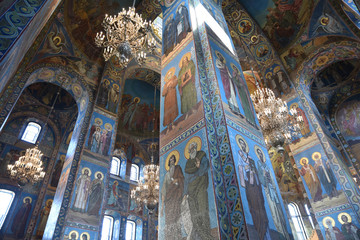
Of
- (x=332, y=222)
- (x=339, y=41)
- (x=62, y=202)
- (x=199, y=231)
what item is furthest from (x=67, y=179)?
(x=339, y=41)

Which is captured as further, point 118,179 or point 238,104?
point 118,179

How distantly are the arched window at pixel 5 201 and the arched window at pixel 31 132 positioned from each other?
2555 millimetres

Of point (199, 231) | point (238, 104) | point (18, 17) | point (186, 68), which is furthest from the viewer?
point (186, 68)

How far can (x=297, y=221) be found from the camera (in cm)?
1125

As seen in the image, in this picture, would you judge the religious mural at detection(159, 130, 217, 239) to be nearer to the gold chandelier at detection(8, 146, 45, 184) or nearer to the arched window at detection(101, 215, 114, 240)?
the gold chandelier at detection(8, 146, 45, 184)

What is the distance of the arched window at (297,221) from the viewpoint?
10766 mm

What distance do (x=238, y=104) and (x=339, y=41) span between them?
738 cm

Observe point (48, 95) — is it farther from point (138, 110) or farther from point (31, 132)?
point (138, 110)

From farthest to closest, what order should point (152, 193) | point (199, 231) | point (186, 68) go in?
1. point (152, 193)
2. point (186, 68)
3. point (199, 231)

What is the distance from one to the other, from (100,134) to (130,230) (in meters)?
5.62

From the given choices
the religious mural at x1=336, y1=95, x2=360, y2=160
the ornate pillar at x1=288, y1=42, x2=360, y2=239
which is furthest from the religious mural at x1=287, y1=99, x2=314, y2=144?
the religious mural at x1=336, y1=95, x2=360, y2=160

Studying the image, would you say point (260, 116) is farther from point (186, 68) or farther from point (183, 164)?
point (183, 164)

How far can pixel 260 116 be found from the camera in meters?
7.45

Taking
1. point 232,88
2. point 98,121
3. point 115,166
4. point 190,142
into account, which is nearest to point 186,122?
point 190,142
